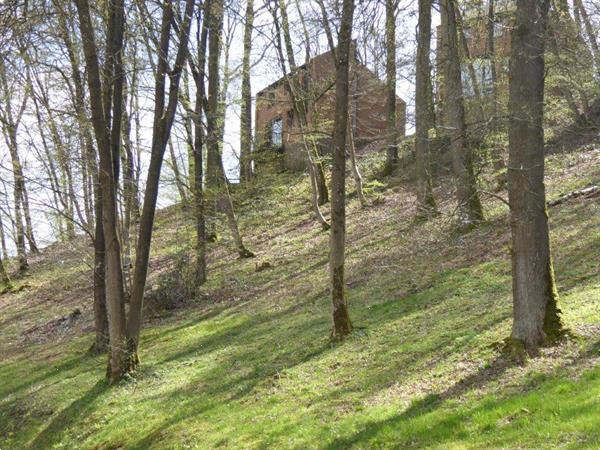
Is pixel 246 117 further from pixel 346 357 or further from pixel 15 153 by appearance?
pixel 346 357

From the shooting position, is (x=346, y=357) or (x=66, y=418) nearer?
(x=346, y=357)

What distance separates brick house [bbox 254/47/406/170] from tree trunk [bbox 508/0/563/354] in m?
13.1

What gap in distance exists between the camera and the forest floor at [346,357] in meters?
6.46

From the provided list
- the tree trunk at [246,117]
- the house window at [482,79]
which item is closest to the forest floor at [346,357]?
the house window at [482,79]

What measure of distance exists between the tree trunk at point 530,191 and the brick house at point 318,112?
1306cm

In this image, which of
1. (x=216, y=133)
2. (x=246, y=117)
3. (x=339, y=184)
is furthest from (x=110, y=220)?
(x=246, y=117)

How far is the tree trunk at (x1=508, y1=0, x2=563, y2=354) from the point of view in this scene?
7.34 m

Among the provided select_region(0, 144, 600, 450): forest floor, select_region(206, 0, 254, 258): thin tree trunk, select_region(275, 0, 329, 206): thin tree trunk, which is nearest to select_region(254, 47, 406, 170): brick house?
select_region(275, 0, 329, 206): thin tree trunk

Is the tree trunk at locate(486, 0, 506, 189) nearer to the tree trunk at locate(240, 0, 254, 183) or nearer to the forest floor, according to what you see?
the forest floor

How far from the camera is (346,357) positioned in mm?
9531

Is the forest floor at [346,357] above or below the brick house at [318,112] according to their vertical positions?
below

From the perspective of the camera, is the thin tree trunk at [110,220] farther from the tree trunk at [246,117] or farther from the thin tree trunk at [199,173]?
the tree trunk at [246,117]

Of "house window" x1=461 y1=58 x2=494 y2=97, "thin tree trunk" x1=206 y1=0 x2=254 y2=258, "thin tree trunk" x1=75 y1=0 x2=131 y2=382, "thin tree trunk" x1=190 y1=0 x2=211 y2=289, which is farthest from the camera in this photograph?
"thin tree trunk" x1=206 y1=0 x2=254 y2=258

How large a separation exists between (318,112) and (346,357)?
60.0 ft
